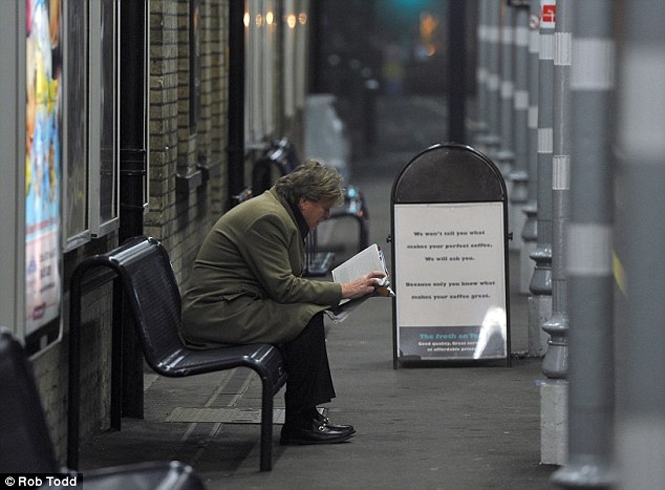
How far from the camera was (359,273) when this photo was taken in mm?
7844

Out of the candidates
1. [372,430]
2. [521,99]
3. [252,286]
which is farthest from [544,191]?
[521,99]

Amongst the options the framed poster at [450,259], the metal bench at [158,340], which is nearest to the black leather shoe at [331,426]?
the metal bench at [158,340]

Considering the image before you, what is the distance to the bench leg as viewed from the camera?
6.82m

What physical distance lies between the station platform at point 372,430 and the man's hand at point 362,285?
68 cm

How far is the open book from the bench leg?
88 centimetres

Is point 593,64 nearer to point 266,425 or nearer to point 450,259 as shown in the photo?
point 266,425

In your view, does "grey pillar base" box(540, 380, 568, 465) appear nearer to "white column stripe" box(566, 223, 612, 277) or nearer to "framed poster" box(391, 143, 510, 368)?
"white column stripe" box(566, 223, 612, 277)

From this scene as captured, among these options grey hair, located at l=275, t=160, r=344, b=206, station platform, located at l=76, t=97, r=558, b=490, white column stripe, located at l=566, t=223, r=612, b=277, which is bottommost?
station platform, located at l=76, t=97, r=558, b=490

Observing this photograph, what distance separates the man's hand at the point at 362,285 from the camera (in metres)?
7.55

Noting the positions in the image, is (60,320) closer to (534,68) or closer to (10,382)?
(10,382)

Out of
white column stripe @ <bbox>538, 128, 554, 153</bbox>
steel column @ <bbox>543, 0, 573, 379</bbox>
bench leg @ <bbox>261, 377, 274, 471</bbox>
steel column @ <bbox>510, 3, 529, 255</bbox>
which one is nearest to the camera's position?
bench leg @ <bbox>261, 377, 274, 471</bbox>

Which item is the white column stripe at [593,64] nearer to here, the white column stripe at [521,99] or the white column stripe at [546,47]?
the white column stripe at [546,47]

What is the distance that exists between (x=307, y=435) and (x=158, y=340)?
0.91 m

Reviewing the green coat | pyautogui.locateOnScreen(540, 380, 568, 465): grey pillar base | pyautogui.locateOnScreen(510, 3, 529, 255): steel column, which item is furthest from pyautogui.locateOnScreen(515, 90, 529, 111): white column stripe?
pyautogui.locateOnScreen(540, 380, 568, 465): grey pillar base
